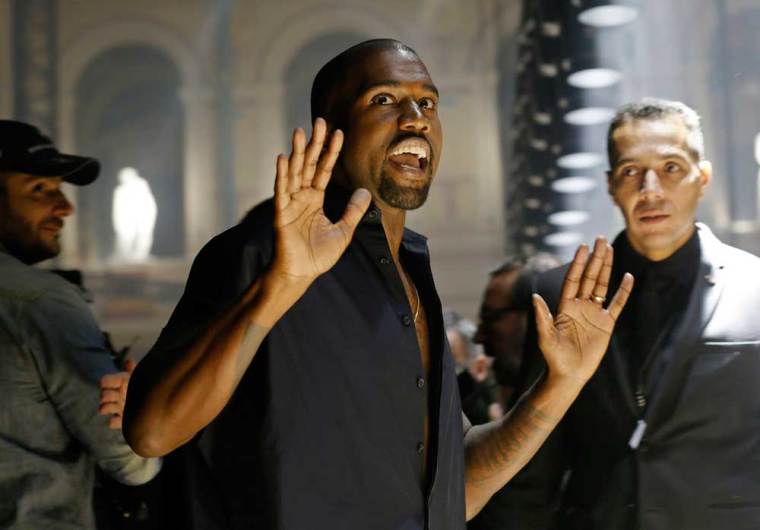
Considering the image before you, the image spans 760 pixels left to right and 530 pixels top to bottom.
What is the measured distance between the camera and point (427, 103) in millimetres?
2127

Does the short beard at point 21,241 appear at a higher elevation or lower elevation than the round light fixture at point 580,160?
lower

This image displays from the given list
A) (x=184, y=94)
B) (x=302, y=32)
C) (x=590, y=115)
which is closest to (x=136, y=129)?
(x=184, y=94)

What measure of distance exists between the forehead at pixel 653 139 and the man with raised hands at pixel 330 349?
2.67 feet

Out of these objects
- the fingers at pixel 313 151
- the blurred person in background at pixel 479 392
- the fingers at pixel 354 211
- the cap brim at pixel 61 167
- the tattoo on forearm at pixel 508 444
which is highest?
the cap brim at pixel 61 167

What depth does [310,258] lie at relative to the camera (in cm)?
172

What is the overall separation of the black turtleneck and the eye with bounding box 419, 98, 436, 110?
887 millimetres

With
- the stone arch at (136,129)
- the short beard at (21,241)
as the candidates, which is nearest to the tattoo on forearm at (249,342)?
the short beard at (21,241)

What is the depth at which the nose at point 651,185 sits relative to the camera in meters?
2.68

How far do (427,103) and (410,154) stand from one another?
0.14 meters

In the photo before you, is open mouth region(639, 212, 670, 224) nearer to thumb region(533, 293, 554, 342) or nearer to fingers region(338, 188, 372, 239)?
→ thumb region(533, 293, 554, 342)

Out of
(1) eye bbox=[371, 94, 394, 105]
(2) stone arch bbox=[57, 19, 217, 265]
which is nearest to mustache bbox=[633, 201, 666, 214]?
(1) eye bbox=[371, 94, 394, 105]

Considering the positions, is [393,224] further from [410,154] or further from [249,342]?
[249,342]

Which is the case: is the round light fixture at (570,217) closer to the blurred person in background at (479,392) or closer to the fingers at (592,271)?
the blurred person in background at (479,392)

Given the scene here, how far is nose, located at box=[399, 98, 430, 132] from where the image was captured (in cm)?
204
